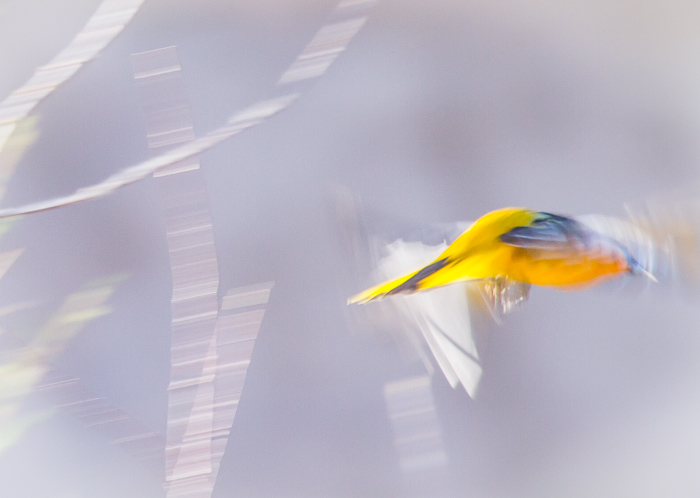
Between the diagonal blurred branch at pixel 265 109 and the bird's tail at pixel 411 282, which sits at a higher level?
the diagonal blurred branch at pixel 265 109

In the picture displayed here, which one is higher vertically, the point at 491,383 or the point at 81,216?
the point at 81,216

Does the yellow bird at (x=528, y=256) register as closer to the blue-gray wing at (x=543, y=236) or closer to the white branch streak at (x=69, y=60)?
the blue-gray wing at (x=543, y=236)

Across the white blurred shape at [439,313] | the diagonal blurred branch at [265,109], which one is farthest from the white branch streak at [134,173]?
the white blurred shape at [439,313]

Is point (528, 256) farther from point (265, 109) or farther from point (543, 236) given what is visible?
point (265, 109)

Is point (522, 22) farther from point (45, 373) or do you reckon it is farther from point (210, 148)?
point (45, 373)

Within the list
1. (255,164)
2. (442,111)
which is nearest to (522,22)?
(442,111)

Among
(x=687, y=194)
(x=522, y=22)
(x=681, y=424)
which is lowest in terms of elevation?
(x=681, y=424)
